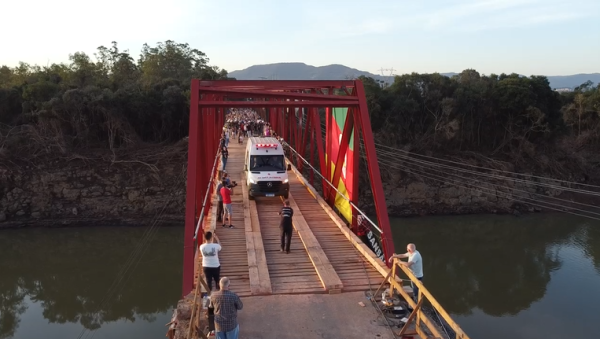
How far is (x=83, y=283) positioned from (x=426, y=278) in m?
18.4

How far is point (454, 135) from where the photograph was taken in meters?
40.8

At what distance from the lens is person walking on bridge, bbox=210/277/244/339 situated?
6.26 metres

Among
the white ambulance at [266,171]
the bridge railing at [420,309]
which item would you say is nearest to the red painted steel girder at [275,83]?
the white ambulance at [266,171]

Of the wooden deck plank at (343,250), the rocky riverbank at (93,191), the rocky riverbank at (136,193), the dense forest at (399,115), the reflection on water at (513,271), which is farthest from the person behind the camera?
the dense forest at (399,115)

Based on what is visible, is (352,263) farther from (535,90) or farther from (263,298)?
(535,90)

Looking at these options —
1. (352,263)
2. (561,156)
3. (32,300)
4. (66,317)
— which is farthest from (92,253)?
(561,156)

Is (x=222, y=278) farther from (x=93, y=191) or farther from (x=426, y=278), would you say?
(x=93, y=191)

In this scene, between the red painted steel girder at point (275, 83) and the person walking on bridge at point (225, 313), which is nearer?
the person walking on bridge at point (225, 313)

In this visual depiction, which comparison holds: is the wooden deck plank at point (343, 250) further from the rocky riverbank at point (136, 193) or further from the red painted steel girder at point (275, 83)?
the rocky riverbank at point (136, 193)

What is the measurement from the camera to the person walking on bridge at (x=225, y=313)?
6262 millimetres

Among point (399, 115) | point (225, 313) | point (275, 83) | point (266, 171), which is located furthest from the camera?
point (399, 115)

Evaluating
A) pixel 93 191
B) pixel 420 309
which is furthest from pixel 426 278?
pixel 93 191

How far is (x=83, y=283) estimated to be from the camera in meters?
23.7

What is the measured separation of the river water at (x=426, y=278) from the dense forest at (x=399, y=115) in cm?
954
